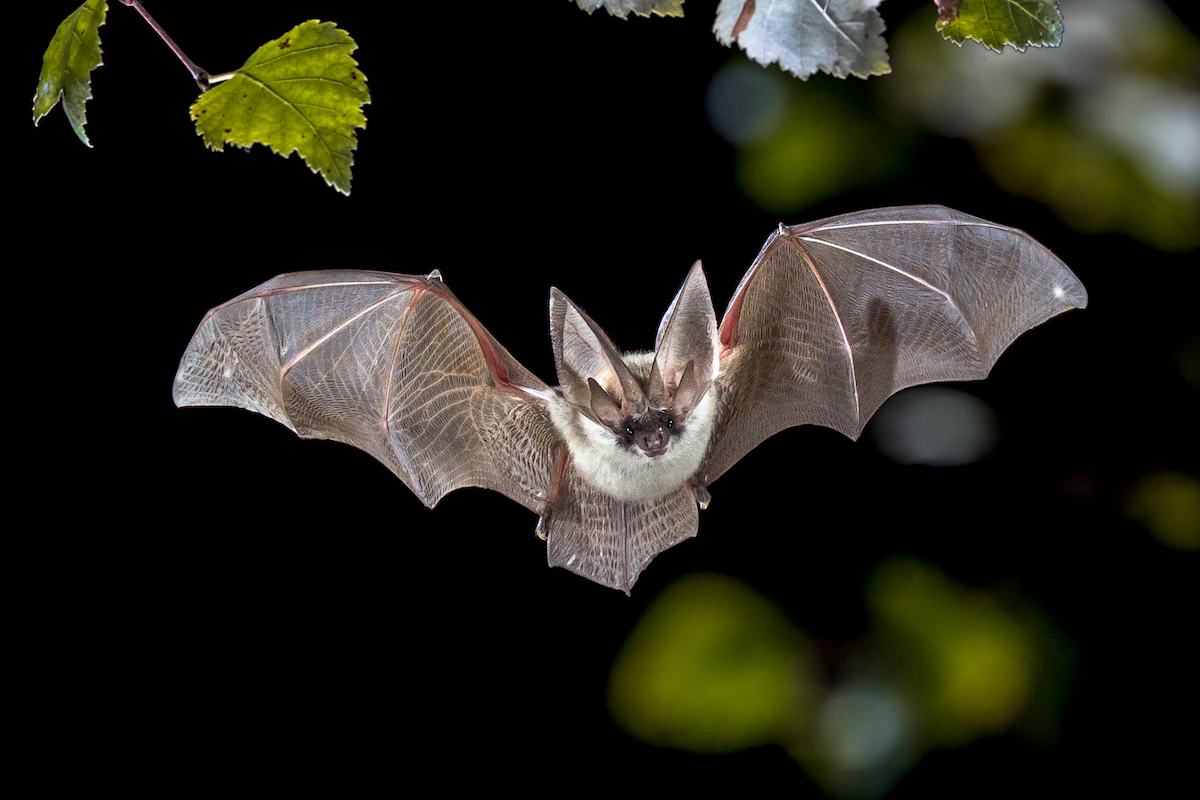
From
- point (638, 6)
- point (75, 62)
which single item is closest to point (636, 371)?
point (638, 6)

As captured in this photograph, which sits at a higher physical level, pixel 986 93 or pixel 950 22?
pixel 950 22

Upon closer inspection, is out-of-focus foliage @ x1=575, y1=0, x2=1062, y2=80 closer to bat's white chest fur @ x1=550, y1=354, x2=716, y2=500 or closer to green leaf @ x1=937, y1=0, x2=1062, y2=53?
green leaf @ x1=937, y1=0, x2=1062, y2=53

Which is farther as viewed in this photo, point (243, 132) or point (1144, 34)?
point (1144, 34)

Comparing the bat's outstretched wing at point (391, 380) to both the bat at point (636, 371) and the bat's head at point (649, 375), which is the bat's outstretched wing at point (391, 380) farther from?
the bat's head at point (649, 375)

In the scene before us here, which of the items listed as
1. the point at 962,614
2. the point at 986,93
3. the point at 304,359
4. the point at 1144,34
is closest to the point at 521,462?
the point at 304,359

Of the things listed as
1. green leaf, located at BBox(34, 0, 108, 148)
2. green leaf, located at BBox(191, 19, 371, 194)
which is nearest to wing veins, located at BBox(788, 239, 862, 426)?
green leaf, located at BBox(191, 19, 371, 194)

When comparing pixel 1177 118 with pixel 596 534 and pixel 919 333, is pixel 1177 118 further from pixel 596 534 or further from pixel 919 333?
pixel 596 534
